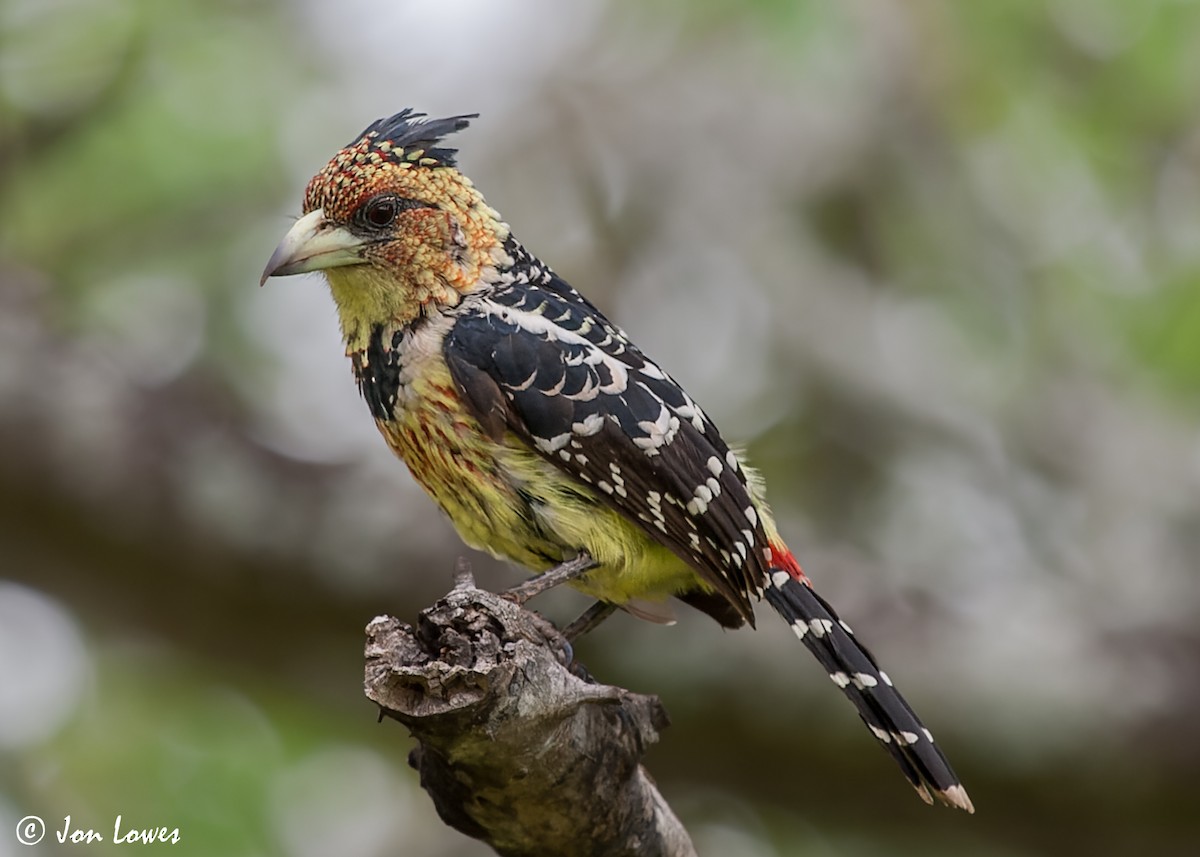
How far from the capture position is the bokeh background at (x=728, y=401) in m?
4.81

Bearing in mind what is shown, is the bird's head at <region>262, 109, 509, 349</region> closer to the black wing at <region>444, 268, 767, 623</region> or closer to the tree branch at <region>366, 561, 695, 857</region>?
the black wing at <region>444, 268, 767, 623</region>

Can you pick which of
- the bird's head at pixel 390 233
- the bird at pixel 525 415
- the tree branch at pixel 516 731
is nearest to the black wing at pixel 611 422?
the bird at pixel 525 415

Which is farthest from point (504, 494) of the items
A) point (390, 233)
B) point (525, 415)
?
point (390, 233)

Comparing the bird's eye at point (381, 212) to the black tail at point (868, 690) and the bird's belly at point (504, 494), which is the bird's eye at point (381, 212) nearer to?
the bird's belly at point (504, 494)

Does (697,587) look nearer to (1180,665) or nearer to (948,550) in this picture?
(1180,665)

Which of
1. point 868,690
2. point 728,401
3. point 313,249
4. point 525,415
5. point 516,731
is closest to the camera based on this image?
point 516,731

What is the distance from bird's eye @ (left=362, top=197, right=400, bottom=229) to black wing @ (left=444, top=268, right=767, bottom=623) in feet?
0.97

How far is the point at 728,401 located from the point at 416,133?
2829 millimetres

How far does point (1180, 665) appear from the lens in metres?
4.84

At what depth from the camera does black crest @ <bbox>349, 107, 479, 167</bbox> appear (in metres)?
3.76

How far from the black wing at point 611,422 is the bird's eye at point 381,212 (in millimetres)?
297

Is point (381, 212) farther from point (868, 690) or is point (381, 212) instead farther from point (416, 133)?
point (868, 690)

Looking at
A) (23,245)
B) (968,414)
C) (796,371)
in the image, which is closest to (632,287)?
(796,371)

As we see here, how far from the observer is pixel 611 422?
3496 millimetres
